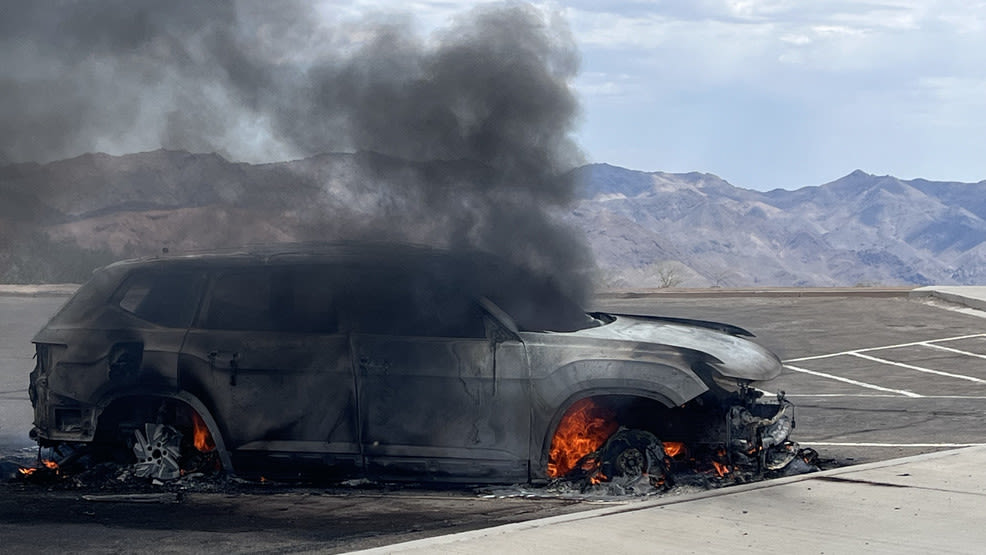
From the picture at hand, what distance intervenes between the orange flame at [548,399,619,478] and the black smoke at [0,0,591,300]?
1447 mm

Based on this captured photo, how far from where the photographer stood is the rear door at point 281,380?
7.85 m

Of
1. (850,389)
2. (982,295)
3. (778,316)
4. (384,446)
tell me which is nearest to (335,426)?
(384,446)

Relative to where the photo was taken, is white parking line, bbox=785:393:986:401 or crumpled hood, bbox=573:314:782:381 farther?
white parking line, bbox=785:393:986:401

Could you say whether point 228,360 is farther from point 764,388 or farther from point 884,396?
point 884,396

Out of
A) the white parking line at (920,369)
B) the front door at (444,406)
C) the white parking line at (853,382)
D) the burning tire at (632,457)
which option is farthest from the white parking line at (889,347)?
the front door at (444,406)

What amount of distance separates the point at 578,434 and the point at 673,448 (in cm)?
60

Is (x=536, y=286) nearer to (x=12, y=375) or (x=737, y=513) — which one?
(x=737, y=513)

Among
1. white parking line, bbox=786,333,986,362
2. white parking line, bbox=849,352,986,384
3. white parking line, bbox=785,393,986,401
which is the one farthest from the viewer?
white parking line, bbox=786,333,986,362

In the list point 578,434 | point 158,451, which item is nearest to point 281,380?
point 158,451

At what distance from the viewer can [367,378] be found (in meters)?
7.81

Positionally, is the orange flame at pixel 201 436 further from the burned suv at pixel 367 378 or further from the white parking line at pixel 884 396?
the white parking line at pixel 884 396

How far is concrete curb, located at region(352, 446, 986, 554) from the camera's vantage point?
6.45 m

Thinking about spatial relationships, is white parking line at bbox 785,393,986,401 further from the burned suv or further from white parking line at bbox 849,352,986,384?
the burned suv

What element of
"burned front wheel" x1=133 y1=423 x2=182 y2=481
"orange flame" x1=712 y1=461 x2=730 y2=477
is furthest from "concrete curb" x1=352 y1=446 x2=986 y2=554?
"burned front wheel" x1=133 y1=423 x2=182 y2=481
